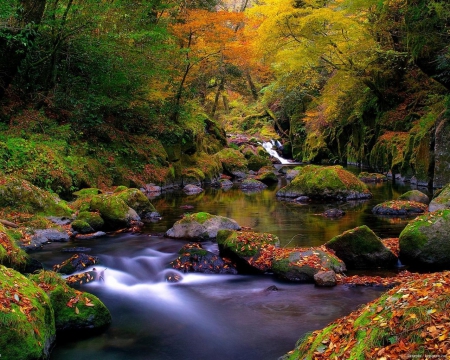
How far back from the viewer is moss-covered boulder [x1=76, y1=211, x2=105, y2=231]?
9.43 meters

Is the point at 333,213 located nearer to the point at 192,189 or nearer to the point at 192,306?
the point at 192,306

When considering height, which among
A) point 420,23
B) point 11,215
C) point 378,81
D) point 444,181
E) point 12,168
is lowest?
point 444,181

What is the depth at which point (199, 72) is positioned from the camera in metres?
21.7

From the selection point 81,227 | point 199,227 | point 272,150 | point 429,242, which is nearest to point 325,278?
point 429,242

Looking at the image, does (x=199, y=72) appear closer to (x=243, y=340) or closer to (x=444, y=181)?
(x=444, y=181)

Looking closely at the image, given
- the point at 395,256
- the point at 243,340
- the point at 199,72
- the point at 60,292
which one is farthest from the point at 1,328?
the point at 199,72

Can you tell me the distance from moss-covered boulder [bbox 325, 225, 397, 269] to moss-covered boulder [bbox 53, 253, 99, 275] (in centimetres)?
429

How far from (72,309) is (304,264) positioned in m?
3.47

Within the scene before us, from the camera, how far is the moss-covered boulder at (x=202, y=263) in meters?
6.76

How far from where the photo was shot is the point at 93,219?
9477 mm

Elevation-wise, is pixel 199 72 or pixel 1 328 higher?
pixel 199 72

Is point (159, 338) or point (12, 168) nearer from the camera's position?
point (159, 338)

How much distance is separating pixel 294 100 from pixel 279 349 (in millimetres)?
29766

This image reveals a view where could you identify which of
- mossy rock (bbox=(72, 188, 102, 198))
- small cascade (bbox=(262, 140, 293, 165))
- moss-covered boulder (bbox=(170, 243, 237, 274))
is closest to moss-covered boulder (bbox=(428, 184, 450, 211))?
moss-covered boulder (bbox=(170, 243, 237, 274))
